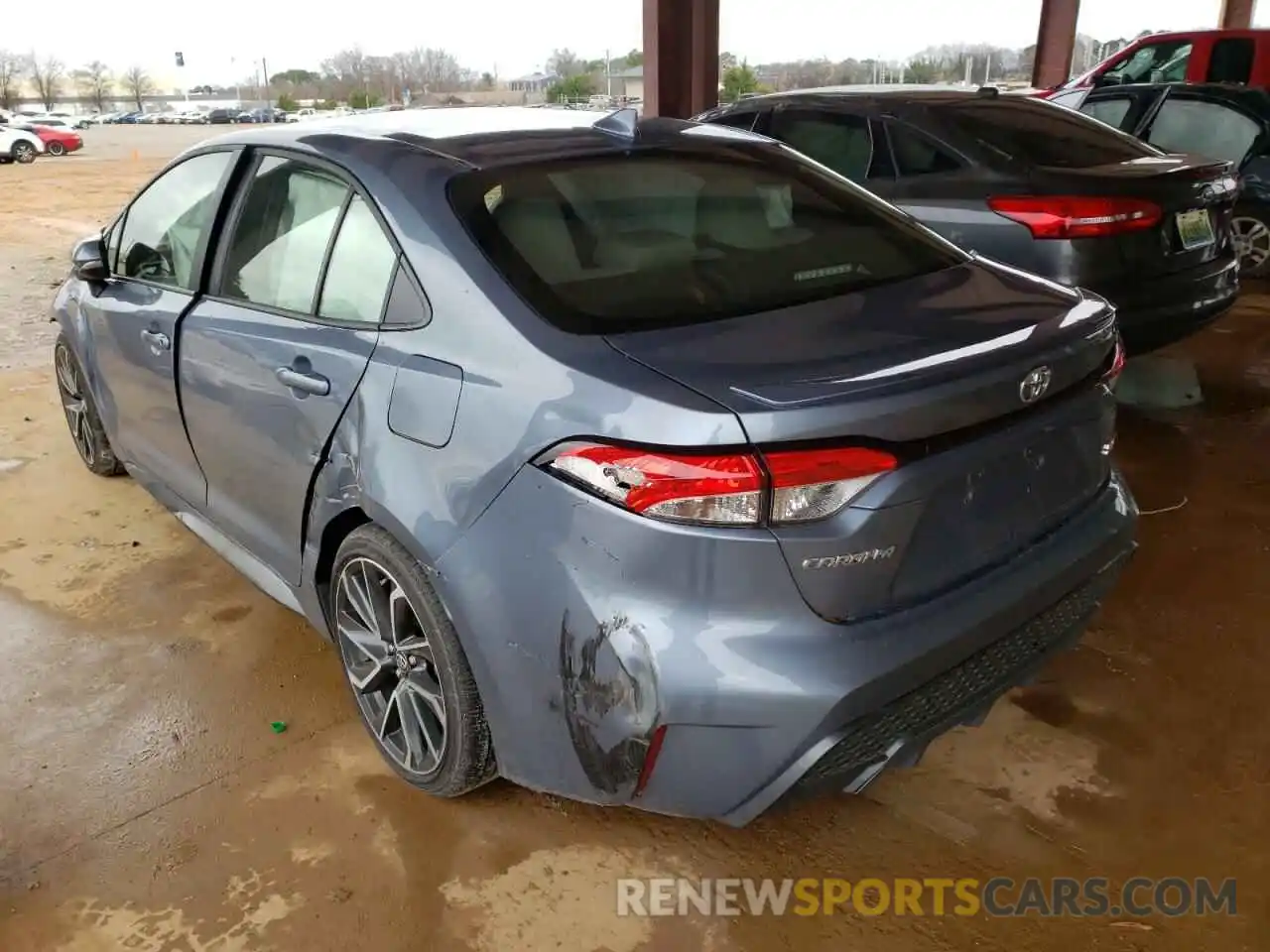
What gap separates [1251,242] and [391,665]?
7.49 m

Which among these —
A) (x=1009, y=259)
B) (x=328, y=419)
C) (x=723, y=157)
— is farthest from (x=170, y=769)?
(x=1009, y=259)

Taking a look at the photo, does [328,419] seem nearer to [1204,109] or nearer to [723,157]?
[723,157]

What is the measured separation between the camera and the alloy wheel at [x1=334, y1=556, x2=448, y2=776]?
7.41 ft

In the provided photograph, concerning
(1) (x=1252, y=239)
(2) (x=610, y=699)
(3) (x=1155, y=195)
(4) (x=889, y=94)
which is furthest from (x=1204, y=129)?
(2) (x=610, y=699)

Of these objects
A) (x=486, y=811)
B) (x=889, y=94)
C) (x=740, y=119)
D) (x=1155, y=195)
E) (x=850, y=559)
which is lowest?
(x=486, y=811)

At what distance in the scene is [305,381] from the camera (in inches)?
92.0

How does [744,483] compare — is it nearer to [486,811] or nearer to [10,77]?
[486,811]

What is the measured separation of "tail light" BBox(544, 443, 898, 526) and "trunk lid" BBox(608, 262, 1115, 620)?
0.03 metres

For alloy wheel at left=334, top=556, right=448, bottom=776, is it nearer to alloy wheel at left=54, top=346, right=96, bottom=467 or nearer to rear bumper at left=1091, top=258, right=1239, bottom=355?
alloy wheel at left=54, top=346, right=96, bottom=467

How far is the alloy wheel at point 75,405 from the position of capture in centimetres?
418

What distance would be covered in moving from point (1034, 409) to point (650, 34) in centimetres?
890

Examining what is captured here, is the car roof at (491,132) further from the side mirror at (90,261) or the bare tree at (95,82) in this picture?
the bare tree at (95,82)

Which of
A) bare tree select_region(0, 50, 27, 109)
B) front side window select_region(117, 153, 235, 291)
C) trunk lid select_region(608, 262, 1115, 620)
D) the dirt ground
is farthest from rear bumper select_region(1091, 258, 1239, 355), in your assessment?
bare tree select_region(0, 50, 27, 109)

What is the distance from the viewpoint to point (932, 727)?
191cm
